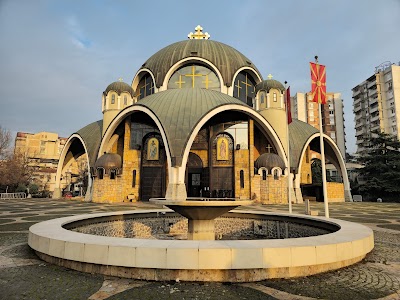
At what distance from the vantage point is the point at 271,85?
33750 millimetres

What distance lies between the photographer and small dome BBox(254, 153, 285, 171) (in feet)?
94.2

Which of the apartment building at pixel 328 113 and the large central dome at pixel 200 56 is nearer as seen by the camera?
the large central dome at pixel 200 56

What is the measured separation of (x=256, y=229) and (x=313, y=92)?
6.85 metres

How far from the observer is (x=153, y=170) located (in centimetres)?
3066

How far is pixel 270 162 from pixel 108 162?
17302 millimetres

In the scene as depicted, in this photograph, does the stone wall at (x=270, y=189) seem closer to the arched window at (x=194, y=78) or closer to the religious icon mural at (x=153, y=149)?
the religious icon mural at (x=153, y=149)

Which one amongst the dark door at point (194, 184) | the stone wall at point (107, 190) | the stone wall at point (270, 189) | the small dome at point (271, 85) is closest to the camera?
the stone wall at point (270, 189)

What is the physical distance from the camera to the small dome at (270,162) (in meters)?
28.7

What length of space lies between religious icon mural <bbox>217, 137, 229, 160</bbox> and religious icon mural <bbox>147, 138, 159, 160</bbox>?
6.88m

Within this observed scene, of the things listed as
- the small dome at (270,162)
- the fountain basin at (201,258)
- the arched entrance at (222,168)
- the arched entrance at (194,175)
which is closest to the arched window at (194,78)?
the arched entrance at (222,168)

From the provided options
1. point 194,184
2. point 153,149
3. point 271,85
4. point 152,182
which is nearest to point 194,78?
point 271,85

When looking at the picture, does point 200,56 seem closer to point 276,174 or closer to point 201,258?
point 276,174

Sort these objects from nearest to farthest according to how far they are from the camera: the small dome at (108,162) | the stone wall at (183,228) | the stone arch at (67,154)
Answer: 1. the stone wall at (183,228)
2. the small dome at (108,162)
3. the stone arch at (67,154)

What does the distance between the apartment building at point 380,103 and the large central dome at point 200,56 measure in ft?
137
